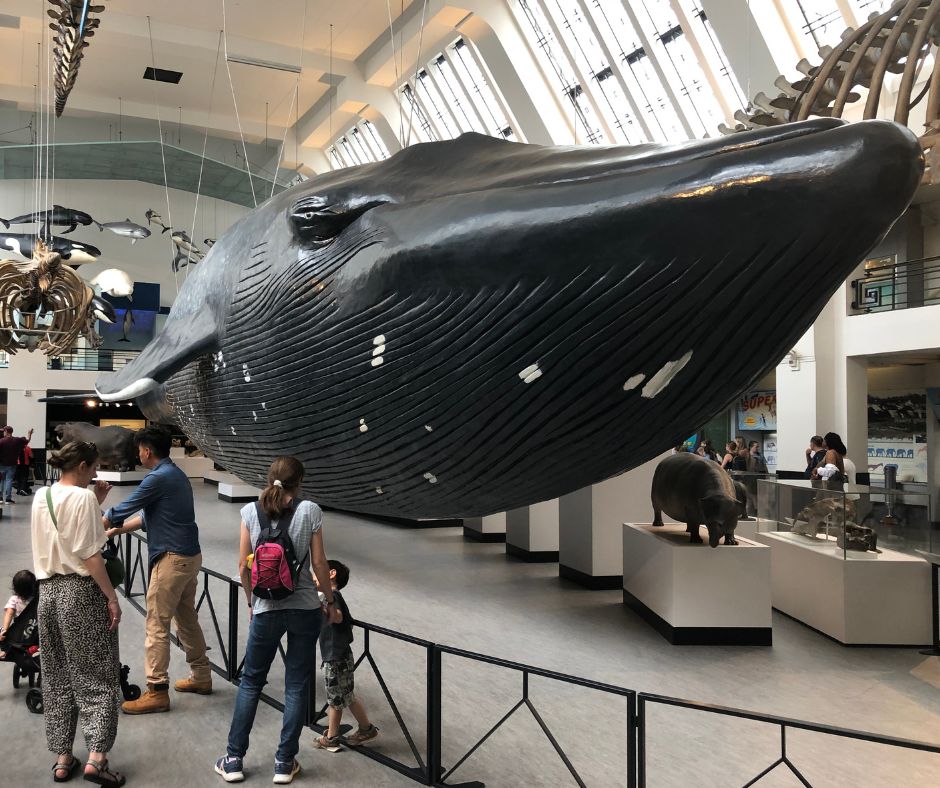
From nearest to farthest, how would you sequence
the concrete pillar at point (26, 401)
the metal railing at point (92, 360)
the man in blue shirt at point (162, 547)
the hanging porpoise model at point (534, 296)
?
the hanging porpoise model at point (534, 296) < the man in blue shirt at point (162, 547) < the concrete pillar at point (26, 401) < the metal railing at point (92, 360)

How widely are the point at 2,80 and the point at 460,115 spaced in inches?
652

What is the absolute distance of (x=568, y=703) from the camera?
19.4 ft

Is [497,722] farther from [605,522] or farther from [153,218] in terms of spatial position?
[153,218]

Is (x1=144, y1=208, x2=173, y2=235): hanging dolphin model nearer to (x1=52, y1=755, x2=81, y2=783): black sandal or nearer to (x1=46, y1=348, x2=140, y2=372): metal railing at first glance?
(x1=46, y1=348, x2=140, y2=372): metal railing

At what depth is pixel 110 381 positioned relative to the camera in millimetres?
2117

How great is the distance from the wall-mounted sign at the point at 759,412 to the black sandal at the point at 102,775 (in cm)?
2028

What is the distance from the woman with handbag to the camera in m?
3.96

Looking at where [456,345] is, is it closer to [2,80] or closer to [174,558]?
[174,558]

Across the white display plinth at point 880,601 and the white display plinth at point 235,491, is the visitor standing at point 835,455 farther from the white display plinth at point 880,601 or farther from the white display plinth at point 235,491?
the white display plinth at point 235,491

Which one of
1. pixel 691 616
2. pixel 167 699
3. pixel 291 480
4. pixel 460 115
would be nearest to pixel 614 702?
pixel 691 616

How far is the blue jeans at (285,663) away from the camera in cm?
397

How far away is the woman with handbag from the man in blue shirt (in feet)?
3.10

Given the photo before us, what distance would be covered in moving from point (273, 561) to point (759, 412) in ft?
70.0

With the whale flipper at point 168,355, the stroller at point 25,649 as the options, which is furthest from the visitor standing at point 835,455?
the whale flipper at point 168,355
